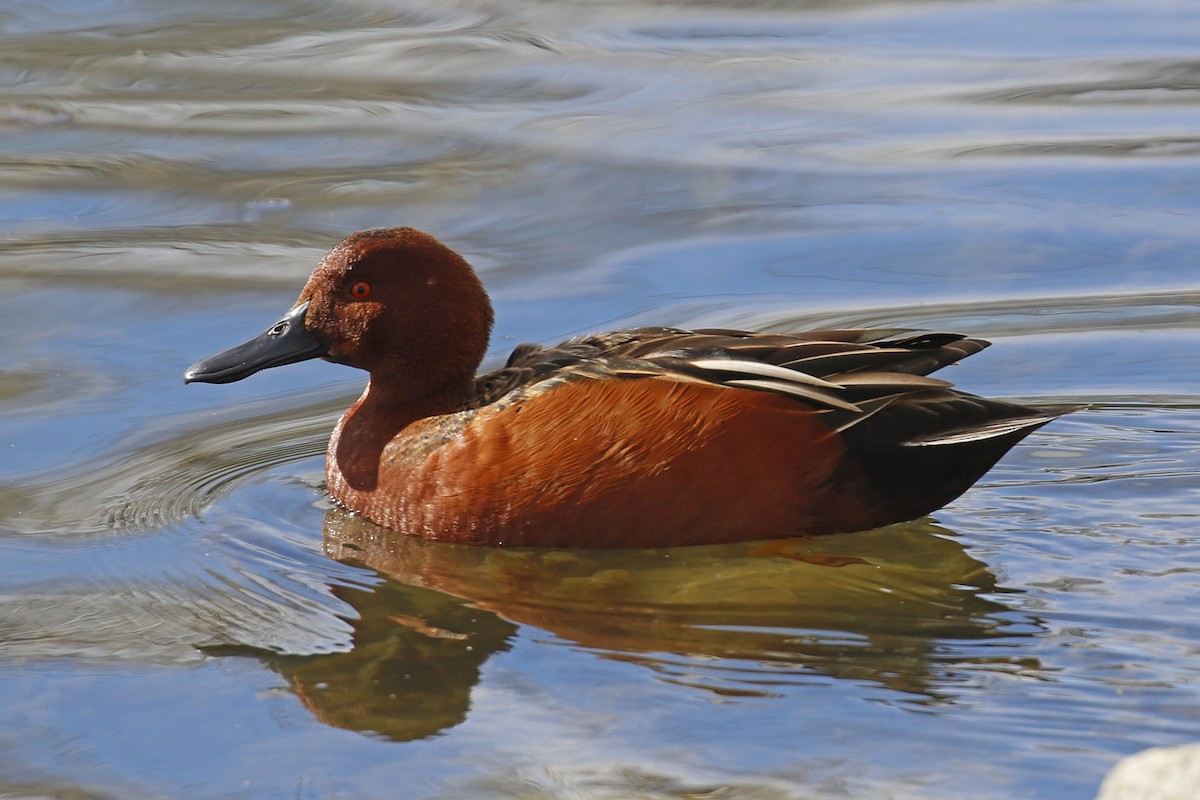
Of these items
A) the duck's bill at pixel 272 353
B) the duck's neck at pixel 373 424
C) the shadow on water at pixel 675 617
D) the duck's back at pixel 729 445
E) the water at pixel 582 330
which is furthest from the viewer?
the duck's bill at pixel 272 353

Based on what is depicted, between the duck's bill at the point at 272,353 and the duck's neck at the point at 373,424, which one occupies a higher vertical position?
the duck's bill at the point at 272,353

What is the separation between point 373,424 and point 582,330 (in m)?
1.69

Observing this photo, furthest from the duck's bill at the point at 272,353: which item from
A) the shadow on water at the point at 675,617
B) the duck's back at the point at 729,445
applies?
the duck's back at the point at 729,445

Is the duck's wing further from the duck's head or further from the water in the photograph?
the water

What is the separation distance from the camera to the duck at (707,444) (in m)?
5.84

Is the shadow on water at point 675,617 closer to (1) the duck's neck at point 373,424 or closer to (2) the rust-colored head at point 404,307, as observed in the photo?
(1) the duck's neck at point 373,424

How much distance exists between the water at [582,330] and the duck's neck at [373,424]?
0.18 m

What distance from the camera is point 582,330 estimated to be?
7.97 m

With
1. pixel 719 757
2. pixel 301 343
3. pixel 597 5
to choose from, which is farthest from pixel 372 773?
pixel 597 5

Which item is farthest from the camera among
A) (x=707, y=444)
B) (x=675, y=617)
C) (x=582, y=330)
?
(x=582, y=330)

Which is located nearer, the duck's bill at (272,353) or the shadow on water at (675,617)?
the shadow on water at (675,617)

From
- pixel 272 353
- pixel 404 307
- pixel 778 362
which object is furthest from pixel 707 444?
pixel 272 353

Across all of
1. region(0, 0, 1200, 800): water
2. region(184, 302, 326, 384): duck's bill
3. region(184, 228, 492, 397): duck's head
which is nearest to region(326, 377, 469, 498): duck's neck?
region(184, 228, 492, 397): duck's head

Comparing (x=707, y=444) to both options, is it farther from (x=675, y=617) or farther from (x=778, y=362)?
(x=675, y=617)
